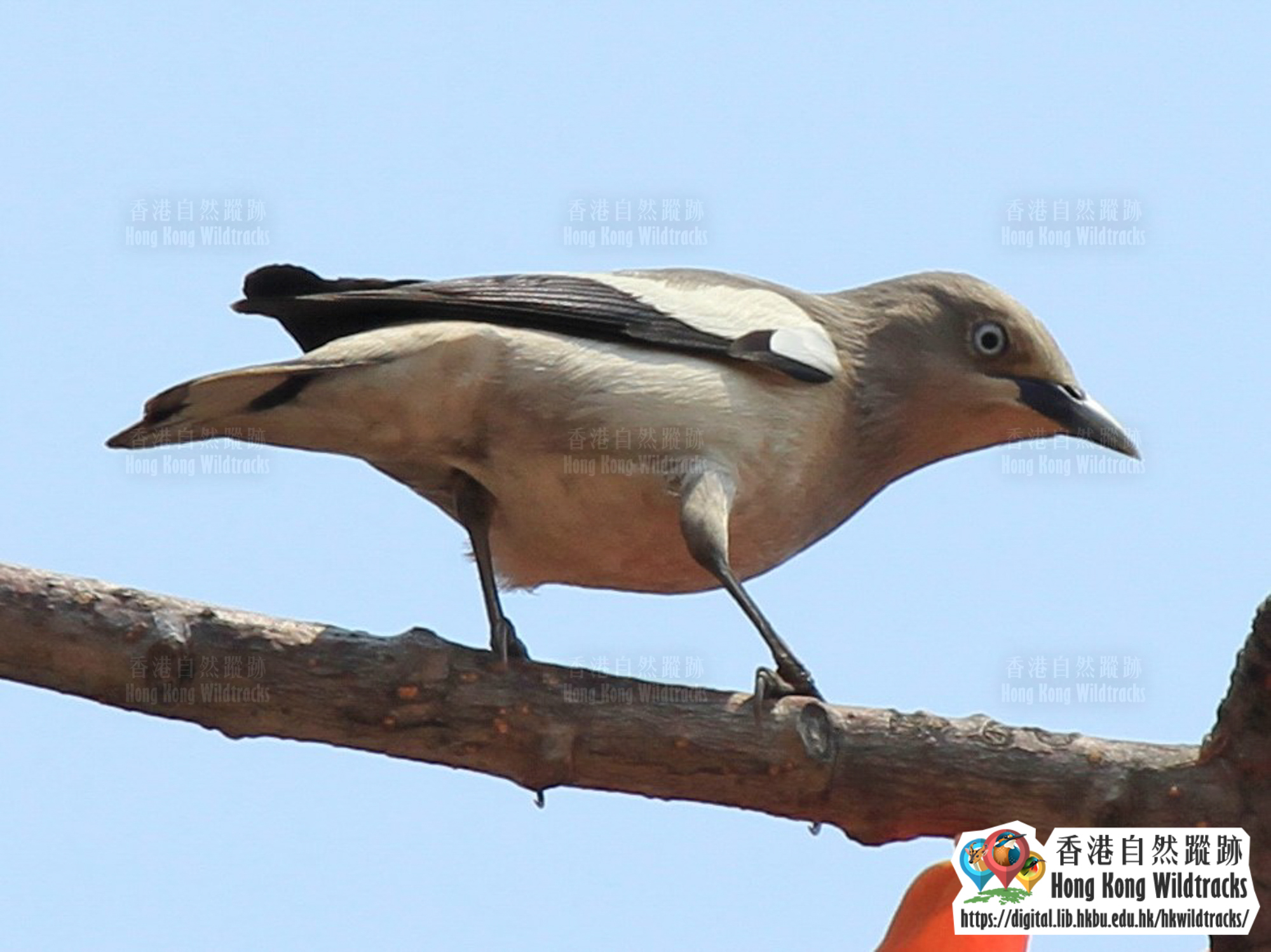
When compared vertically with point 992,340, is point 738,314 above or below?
above

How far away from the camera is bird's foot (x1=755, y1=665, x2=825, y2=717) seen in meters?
4.54

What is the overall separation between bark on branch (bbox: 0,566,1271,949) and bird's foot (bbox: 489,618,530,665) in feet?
0.64

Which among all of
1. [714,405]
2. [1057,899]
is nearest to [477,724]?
[714,405]

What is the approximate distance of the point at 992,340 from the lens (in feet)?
17.6

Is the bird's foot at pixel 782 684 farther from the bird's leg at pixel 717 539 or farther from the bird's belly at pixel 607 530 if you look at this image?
the bird's belly at pixel 607 530

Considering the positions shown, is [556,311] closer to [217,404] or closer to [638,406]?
[638,406]

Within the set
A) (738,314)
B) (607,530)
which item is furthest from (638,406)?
(738,314)

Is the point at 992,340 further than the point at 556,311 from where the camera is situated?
Yes

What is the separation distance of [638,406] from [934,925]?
1.68 meters

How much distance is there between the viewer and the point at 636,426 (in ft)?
16.0

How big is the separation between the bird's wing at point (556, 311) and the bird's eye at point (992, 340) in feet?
1.57

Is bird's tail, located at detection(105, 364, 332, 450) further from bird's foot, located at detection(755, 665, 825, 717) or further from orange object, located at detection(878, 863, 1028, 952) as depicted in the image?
orange object, located at detection(878, 863, 1028, 952)

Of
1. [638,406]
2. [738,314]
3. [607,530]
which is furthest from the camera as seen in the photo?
[738,314]

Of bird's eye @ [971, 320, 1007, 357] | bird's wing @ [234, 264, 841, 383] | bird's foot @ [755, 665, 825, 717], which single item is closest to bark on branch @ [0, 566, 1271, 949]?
bird's foot @ [755, 665, 825, 717]
